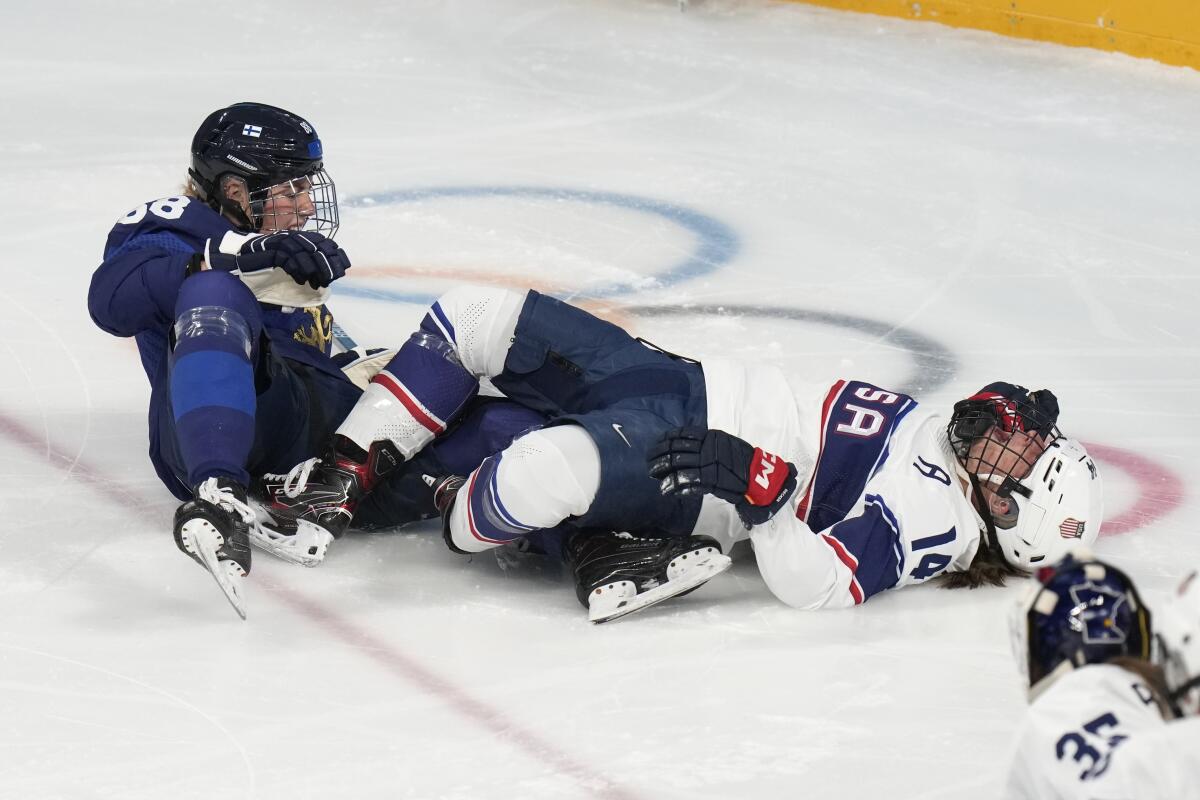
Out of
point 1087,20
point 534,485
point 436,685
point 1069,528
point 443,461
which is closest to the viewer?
point 436,685

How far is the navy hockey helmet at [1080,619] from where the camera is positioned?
77.7 inches

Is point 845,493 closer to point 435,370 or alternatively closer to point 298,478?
point 435,370

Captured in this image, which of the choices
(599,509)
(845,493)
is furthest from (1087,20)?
(599,509)

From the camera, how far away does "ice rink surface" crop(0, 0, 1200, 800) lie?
109 inches

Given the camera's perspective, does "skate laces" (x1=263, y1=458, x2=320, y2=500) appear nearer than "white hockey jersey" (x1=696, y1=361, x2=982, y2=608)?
No

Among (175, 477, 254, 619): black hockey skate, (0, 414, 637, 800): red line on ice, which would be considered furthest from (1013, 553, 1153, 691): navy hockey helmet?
(175, 477, 254, 619): black hockey skate

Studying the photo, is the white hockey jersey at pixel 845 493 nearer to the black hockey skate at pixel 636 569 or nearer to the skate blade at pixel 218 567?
the black hockey skate at pixel 636 569

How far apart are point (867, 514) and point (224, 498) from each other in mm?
1200

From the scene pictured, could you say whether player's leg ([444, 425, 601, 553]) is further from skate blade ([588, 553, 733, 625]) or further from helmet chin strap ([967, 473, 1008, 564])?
helmet chin strap ([967, 473, 1008, 564])

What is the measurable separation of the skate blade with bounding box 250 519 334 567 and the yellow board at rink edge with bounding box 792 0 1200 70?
4.85 meters

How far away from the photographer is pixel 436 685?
2.93 m

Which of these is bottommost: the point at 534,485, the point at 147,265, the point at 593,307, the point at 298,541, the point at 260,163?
the point at 593,307

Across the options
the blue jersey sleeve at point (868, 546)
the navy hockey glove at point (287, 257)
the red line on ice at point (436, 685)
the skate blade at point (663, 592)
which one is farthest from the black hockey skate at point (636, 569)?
the navy hockey glove at point (287, 257)

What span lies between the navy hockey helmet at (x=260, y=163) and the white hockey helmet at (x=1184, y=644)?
226cm
